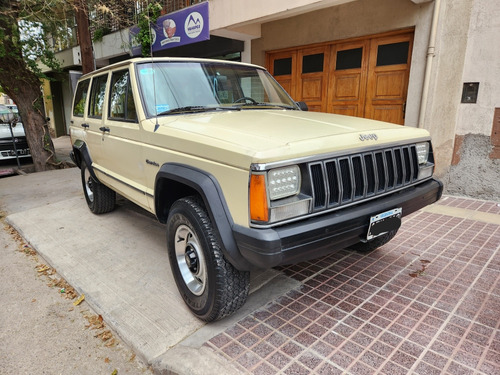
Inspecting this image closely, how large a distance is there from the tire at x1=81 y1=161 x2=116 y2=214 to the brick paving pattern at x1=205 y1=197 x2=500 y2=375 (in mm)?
3087

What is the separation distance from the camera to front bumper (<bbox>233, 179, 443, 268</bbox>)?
1854mm

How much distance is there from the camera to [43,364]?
230 centimetres

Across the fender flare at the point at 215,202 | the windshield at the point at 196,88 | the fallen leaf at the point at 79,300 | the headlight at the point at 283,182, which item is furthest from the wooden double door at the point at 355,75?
the fallen leaf at the point at 79,300

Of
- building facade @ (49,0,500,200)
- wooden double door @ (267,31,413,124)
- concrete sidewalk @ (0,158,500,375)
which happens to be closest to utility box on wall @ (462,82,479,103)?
building facade @ (49,0,500,200)

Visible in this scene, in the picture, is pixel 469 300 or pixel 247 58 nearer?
pixel 469 300

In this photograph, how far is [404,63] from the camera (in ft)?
19.5

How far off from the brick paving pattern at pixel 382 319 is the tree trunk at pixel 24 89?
8298 millimetres

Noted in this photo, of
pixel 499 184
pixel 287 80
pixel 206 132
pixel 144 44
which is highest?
pixel 144 44

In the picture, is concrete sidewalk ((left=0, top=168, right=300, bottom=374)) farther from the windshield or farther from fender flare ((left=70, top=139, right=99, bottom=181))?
the windshield

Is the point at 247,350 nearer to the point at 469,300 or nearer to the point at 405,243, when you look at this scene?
the point at 469,300

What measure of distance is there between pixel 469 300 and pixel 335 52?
5559 millimetres

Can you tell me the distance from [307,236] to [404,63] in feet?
17.5

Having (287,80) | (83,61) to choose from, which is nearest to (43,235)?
(83,61)

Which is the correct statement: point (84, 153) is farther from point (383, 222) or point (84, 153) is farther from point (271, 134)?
point (383, 222)
